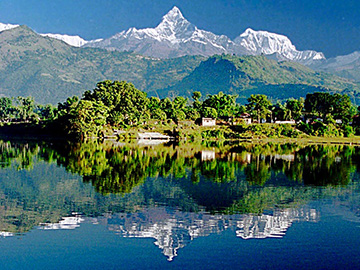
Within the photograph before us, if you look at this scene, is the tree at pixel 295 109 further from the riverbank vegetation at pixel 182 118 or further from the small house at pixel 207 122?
the small house at pixel 207 122

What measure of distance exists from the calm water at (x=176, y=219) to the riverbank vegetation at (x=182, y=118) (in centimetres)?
5803

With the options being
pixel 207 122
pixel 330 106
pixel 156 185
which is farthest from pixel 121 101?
pixel 156 185

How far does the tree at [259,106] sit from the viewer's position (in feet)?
373

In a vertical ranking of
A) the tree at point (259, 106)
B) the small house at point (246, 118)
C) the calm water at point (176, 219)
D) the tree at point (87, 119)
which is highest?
the tree at point (259, 106)

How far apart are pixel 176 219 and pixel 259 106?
95082 millimetres

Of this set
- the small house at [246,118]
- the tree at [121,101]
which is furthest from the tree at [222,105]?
the tree at [121,101]

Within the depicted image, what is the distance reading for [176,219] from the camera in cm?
2198

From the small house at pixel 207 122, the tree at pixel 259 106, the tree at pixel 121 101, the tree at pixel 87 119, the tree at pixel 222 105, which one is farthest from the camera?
the tree at pixel 222 105

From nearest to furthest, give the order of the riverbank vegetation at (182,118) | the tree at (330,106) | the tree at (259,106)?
the riverbank vegetation at (182,118) < the tree at (259,106) < the tree at (330,106)

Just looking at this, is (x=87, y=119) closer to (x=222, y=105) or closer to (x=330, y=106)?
(x=222, y=105)

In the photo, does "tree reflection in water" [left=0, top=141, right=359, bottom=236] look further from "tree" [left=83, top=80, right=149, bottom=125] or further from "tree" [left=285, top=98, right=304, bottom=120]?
"tree" [left=285, top=98, right=304, bottom=120]

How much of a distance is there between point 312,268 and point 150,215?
9531mm

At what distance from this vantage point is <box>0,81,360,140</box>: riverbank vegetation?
96750mm

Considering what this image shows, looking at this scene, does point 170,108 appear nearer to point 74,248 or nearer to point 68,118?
point 68,118
